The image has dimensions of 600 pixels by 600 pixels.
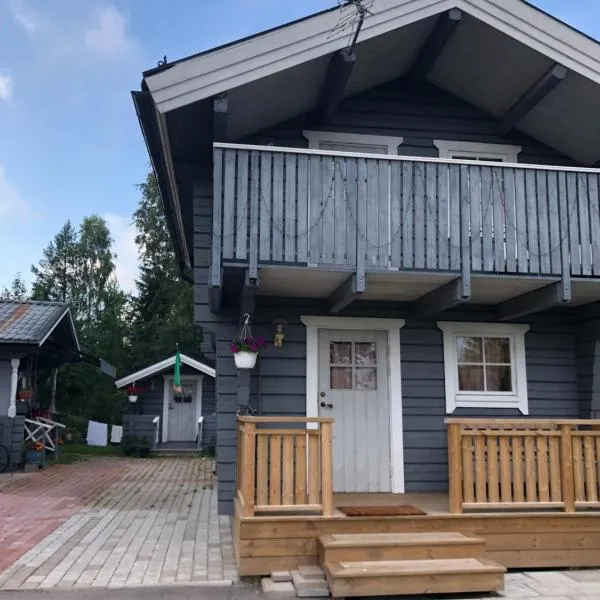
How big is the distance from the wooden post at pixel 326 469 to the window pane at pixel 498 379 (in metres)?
2.75

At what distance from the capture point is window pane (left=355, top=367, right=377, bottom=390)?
718 centimetres

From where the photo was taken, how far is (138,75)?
581 centimetres

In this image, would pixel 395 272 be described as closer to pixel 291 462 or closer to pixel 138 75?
pixel 291 462

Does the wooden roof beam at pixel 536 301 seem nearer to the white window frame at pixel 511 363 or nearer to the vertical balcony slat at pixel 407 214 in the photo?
the white window frame at pixel 511 363

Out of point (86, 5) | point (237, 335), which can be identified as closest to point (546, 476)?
point (237, 335)

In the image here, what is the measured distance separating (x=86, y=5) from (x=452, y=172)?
480 inches

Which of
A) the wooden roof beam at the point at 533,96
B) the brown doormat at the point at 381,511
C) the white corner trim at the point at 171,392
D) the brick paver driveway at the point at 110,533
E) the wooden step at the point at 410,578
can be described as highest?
the wooden roof beam at the point at 533,96

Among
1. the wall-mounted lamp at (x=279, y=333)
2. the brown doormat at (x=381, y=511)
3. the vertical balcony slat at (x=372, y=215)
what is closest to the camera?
the brown doormat at (x=381, y=511)

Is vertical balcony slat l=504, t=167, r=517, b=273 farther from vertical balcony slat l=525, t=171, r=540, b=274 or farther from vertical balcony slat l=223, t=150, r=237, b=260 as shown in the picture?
vertical balcony slat l=223, t=150, r=237, b=260

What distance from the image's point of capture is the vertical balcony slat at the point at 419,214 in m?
6.00

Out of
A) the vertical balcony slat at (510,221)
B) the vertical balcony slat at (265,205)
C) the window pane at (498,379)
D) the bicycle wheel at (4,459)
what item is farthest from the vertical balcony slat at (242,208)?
the bicycle wheel at (4,459)

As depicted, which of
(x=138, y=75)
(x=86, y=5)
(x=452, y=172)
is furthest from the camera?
(x=86, y=5)

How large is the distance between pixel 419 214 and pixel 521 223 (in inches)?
40.1

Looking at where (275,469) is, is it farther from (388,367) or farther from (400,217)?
(400,217)
